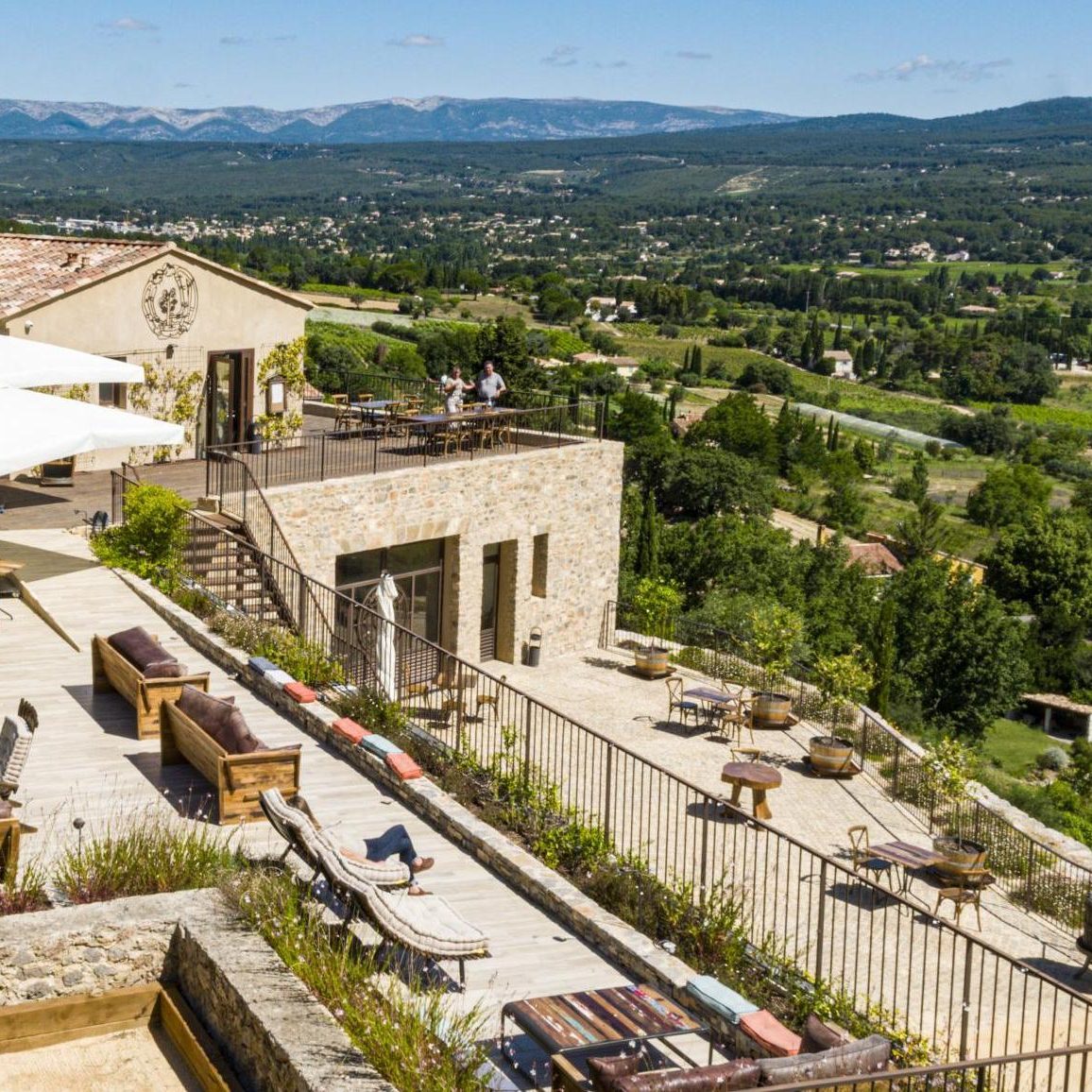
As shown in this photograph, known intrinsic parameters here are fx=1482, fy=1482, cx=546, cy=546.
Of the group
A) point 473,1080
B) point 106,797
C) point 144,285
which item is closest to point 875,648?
point 144,285

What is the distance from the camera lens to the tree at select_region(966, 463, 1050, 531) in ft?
325

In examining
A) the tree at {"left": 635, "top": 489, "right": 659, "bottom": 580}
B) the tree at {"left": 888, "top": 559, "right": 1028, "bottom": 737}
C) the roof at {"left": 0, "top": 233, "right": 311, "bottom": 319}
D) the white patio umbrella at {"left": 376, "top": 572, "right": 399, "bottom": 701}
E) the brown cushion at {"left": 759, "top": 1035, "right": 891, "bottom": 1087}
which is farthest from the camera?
the tree at {"left": 635, "top": 489, "right": 659, "bottom": 580}

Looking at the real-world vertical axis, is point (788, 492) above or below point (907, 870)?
below

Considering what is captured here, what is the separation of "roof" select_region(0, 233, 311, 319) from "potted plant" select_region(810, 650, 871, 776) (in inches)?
461

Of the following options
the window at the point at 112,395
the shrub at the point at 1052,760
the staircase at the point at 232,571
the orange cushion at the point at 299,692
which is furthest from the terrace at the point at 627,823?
the shrub at the point at 1052,760

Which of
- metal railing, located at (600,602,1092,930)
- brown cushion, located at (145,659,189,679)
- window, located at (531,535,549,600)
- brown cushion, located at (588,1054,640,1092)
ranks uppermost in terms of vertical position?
brown cushion, located at (145,659,189,679)

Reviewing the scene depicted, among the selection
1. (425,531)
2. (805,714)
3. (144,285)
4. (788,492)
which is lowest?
(788,492)

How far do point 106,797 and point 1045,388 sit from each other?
163738 mm

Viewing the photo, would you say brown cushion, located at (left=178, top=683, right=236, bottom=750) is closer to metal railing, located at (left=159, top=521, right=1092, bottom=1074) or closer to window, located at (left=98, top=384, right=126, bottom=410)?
metal railing, located at (left=159, top=521, right=1092, bottom=1074)

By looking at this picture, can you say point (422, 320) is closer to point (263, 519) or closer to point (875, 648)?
point (875, 648)

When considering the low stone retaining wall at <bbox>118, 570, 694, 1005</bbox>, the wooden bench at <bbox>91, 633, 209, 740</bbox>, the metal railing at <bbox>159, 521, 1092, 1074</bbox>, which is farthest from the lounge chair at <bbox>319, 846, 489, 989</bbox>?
the wooden bench at <bbox>91, 633, 209, 740</bbox>

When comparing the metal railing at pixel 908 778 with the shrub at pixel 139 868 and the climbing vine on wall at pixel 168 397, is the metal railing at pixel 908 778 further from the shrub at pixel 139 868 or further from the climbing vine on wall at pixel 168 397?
the shrub at pixel 139 868

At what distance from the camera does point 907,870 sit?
1780cm

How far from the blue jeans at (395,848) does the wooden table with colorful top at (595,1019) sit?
161 centimetres
